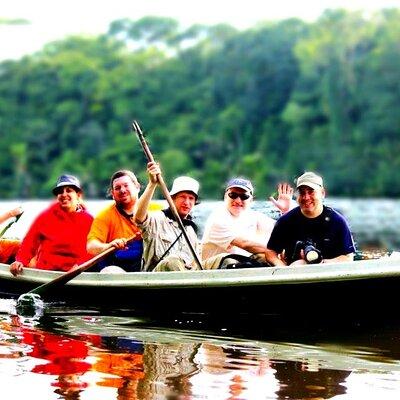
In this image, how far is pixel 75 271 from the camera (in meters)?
8.84

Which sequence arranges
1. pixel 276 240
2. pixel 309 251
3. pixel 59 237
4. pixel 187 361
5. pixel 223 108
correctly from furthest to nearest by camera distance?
pixel 223 108
pixel 59 237
pixel 276 240
pixel 309 251
pixel 187 361

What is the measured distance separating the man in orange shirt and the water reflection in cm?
77

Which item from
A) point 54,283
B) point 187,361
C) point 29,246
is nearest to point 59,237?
point 29,246

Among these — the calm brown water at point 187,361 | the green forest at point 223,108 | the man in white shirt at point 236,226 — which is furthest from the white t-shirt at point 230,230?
the green forest at point 223,108

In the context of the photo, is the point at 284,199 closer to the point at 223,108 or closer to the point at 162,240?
the point at 162,240

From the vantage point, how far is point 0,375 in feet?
20.5

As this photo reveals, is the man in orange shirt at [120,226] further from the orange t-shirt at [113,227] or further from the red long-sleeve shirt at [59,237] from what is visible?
the red long-sleeve shirt at [59,237]

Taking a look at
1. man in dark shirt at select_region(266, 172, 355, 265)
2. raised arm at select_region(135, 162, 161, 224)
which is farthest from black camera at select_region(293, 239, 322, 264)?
raised arm at select_region(135, 162, 161, 224)

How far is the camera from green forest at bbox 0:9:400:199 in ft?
214

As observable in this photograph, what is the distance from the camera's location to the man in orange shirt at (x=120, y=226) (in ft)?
28.3

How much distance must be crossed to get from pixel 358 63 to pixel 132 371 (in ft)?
211

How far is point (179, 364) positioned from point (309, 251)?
159 cm

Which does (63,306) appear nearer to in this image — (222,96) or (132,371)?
(132,371)

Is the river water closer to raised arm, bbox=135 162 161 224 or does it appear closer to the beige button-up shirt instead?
the beige button-up shirt
